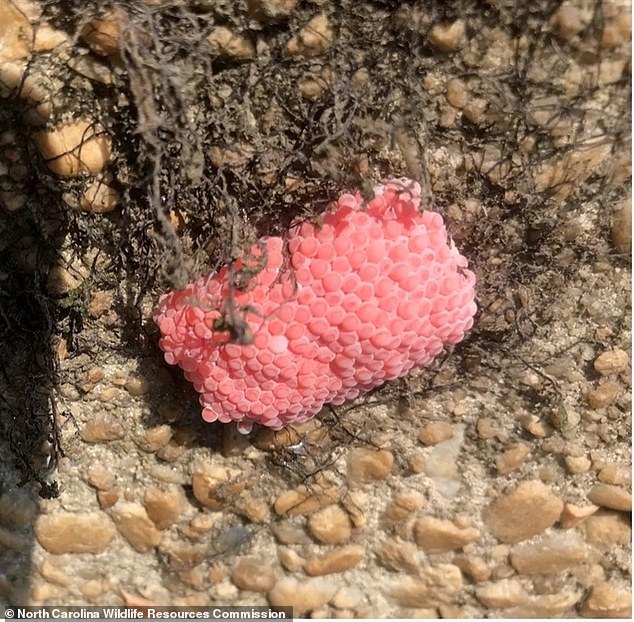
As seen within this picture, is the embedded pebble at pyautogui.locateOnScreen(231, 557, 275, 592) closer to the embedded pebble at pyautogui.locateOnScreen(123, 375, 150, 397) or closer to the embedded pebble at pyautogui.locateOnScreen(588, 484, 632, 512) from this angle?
the embedded pebble at pyautogui.locateOnScreen(123, 375, 150, 397)

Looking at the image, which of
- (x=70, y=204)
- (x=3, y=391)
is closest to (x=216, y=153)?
(x=70, y=204)

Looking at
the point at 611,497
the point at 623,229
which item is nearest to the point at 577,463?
the point at 611,497

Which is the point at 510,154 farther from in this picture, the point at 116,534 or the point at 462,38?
the point at 116,534

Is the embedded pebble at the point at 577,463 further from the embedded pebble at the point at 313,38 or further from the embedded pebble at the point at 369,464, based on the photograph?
the embedded pebble at the point at 313,38

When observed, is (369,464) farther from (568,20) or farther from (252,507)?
(568,20)

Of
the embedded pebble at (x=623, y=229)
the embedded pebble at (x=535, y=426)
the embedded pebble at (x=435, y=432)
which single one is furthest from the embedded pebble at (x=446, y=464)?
the embedded pebble at (x=623, y=229)

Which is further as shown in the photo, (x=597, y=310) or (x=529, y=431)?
(x=529, y=431)
